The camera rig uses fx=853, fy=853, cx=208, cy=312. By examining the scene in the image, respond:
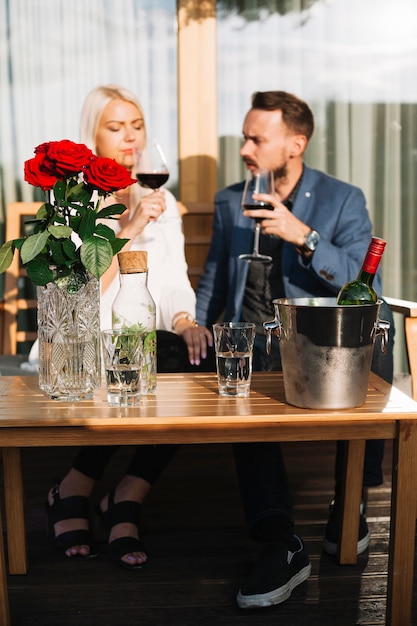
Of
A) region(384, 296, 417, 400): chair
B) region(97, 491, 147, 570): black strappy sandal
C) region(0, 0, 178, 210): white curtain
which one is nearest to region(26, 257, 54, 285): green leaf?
region(97, 491, 147, 570): black strappy sandal

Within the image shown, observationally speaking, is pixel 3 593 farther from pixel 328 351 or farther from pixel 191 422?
pixel 328 351

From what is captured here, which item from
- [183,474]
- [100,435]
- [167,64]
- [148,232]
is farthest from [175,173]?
[100,435]

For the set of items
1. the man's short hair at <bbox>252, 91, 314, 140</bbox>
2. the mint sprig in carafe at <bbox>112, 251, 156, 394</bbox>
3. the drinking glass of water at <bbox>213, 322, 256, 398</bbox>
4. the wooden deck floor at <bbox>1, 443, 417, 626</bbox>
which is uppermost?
the man's short hair at <bbox>252, 91, 314, 140</bbox>

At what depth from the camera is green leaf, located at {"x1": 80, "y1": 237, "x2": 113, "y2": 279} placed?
5.85 feet

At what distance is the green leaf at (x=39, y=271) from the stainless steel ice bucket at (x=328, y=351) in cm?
51

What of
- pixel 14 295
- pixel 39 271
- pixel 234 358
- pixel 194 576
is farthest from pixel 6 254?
pixel 14 295

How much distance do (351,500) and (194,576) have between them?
0.46 meters

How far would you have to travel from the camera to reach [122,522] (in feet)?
7.68

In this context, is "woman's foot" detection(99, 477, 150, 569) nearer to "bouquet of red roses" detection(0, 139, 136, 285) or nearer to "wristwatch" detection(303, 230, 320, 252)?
"bouquet of red roses" detection(0, 139, 136, 285)

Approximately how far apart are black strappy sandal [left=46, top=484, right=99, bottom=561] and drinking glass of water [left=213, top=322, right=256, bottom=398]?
2.40ft

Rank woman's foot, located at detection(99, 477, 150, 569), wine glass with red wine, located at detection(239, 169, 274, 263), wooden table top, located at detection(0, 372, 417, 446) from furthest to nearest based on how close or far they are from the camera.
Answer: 1. wine glass with red wine, located at detection(239, 169, 274, 263)
2. woman's foot, located at detection(99, 477, 150, 569)
3. wooden table top, located at detection(0, 372, 417, 446)

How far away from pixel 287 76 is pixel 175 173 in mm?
653

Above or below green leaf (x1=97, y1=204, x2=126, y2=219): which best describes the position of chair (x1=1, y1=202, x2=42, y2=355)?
below

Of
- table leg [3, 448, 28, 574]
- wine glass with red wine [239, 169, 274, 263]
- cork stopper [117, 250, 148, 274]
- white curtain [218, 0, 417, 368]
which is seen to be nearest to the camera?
cork stopper [117, 250, 148, 274]
